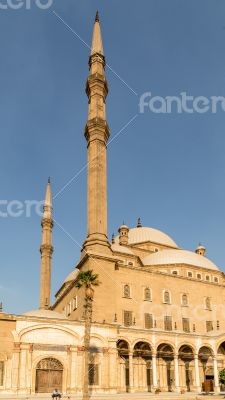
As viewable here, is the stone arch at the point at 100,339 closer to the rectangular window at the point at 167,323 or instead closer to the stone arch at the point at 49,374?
the stone arch at the point at 49,374

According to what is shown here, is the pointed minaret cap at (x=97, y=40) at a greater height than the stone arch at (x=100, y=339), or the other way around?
the pointed minaret cap at (x=97, y=40)

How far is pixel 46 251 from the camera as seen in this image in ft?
214

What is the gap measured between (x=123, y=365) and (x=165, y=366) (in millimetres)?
5113

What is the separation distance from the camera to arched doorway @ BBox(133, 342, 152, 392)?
39438 millimetres

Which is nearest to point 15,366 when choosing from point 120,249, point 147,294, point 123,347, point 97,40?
point 123,347

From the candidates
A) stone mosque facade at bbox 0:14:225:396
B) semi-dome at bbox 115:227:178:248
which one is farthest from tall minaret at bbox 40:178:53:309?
semi-dome at bbox 115:227:178:248

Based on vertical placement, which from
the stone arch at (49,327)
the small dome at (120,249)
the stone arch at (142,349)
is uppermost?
the small dome at (120,249)

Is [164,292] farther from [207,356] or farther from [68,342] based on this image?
[68,342]

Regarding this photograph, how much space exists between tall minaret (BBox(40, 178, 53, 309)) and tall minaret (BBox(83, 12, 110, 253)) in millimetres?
22421

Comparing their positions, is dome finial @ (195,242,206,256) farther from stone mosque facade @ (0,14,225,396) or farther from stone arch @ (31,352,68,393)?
stone arch @ (31,352,68,393)

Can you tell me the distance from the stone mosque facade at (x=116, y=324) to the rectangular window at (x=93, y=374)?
7cm

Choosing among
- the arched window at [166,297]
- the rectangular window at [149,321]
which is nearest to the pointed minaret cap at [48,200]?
the arched window at [166,297]

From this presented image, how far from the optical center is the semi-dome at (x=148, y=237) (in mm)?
62688

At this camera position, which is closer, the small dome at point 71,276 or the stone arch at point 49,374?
the stone arch at point 49,374
